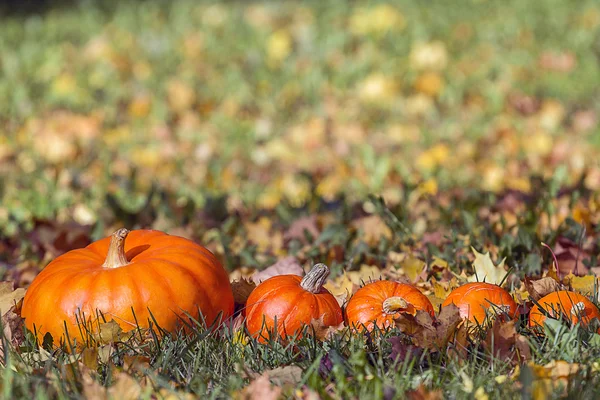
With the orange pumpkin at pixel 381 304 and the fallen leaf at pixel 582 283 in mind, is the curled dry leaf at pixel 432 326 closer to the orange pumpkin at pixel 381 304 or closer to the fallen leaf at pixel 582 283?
the orange pumpkin at pixel 381 304

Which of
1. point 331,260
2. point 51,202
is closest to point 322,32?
point 51,202

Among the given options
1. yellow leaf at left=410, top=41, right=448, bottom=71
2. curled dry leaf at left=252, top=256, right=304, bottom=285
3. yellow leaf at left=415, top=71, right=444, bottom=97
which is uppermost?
curled dry leaf at left=252, top=256, right=304, bottom=285

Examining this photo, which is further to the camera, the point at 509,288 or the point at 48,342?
the point at 509,288

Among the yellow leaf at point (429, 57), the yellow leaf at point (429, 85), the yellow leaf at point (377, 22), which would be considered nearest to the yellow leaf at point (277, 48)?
the yellow leaf at point (377, 22)

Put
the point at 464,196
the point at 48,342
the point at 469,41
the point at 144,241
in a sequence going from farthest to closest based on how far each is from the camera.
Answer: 1. the point at 469,41
2. the point at 464,196
3. the point at 144,241
4. the point at 48,342

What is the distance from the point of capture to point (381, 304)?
2.64 metres

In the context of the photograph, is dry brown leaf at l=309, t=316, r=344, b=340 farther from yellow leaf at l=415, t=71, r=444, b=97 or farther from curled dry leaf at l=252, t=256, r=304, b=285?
yellow leaf at l=415, t=71, r=444, b=97

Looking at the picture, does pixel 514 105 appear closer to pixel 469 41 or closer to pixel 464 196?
pixel 469 41

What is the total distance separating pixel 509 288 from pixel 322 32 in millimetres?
6079

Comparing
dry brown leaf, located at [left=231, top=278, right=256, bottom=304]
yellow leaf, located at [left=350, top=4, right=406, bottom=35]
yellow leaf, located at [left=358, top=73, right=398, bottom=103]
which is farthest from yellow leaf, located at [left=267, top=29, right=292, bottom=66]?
dry brown leaf, located at [left=231, top=278, right=256, bottom=304]

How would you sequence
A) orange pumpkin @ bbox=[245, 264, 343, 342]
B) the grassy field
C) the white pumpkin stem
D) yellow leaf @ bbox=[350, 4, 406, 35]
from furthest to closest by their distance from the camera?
yellow leaf @ bbox=[350, 4, 406, 35] → orange pumpkin @ bbox=[245, 264, 343, 342] → the white pumpkin stem → the grassy field

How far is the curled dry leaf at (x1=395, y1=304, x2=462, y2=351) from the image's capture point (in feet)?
7.87

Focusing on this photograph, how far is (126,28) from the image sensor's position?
29.9ft

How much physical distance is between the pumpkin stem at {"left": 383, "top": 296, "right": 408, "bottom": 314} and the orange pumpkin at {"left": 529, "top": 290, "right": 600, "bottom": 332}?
40 cm
